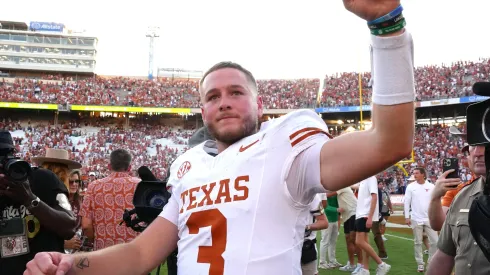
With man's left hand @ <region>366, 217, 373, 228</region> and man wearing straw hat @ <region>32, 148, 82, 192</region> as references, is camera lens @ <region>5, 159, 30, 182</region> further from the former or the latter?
man's left hand @ <region>366, 217, 373, 228</region>

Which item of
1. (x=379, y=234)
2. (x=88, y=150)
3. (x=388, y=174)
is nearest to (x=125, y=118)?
(x=88, y=150)

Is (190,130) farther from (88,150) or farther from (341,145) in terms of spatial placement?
(341,145)

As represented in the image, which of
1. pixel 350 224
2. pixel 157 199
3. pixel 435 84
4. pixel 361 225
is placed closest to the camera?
pixel 157 199

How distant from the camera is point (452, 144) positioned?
32469mm

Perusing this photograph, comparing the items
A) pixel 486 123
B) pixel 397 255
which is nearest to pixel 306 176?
pixel 486 123

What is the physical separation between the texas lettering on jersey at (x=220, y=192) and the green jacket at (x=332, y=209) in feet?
23.9

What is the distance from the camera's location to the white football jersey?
5.08ft

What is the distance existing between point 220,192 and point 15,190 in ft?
5.38

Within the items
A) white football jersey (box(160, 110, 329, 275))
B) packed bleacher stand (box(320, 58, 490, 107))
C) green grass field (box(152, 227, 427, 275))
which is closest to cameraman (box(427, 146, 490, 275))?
white football jersey (box(160, 110, 329, 275))

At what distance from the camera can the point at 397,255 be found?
1019 cm

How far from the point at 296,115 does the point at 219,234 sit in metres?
0.54


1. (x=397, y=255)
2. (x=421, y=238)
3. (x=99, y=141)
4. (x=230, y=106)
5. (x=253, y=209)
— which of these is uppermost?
(x=230, y=106)

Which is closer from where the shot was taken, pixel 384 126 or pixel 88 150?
pixel 384 126

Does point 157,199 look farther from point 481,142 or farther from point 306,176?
point 481,142
